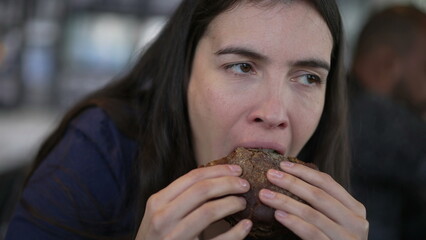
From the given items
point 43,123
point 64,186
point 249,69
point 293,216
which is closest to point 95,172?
point 64,186

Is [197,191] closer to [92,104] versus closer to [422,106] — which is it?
[92,104]

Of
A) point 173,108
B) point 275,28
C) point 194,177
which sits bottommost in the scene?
point 194,177

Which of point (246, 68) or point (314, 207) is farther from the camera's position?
point (246, 68)

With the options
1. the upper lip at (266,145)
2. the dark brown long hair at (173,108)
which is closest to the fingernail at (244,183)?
the upper lip at (266,145)

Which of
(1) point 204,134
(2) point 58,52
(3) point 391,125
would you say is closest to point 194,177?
(1) point 204,134

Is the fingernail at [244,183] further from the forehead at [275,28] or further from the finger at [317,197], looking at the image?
the forehead at [275,28]

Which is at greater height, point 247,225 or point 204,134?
point 204,134

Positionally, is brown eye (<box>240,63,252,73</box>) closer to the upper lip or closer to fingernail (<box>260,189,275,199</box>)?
the upper lip

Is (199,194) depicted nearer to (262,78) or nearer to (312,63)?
(262,78)
